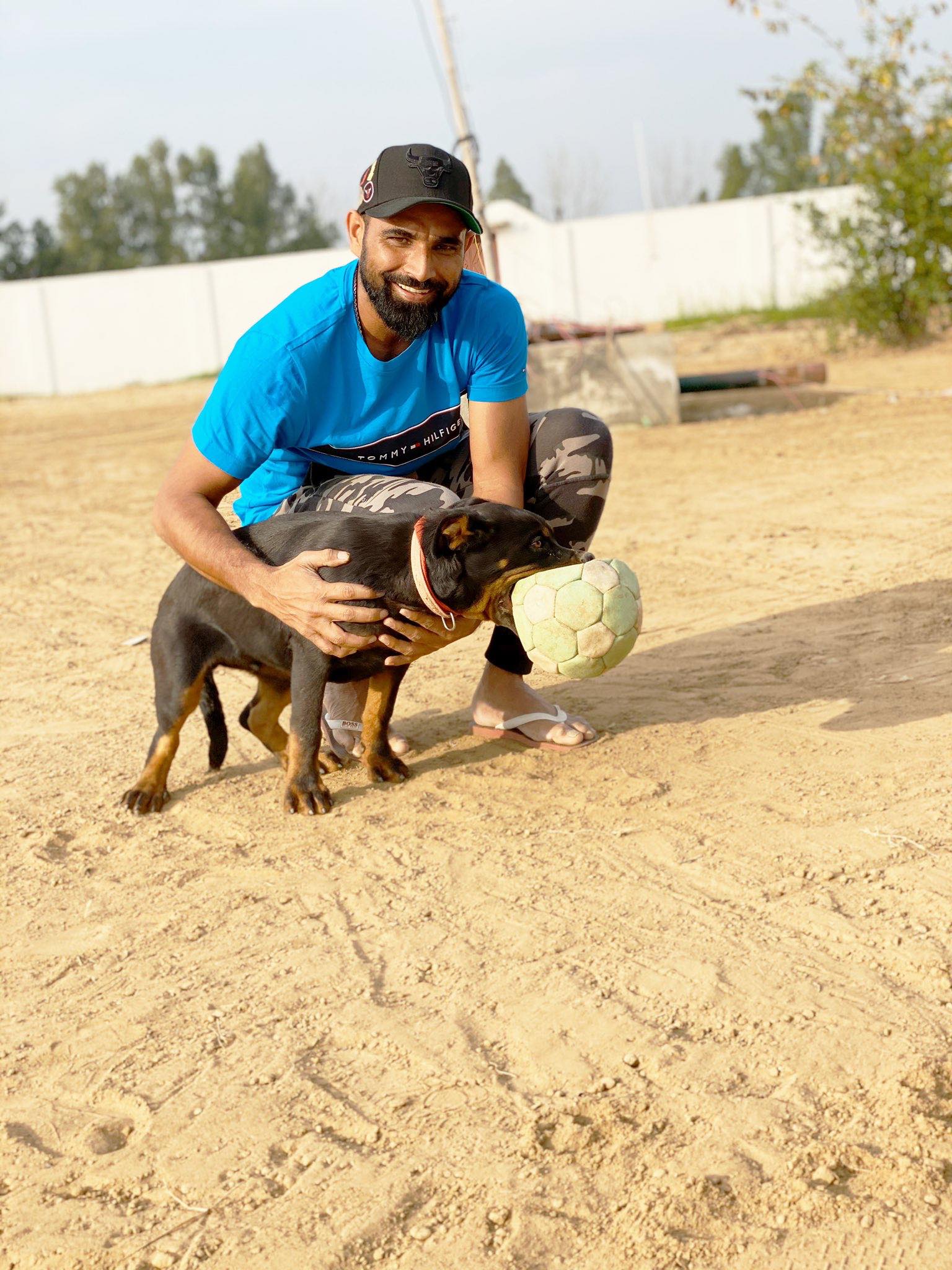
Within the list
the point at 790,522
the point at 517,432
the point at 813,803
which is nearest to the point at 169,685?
the point at 517,432

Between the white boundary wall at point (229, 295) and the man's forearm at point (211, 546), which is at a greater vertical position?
the white boundary wall at point (229, 295)

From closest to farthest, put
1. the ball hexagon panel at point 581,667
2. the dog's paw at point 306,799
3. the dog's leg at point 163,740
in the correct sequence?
the ball hexagon panel at point 581,667 → the dog's paw at point 306,799 → the dog's leg at point 163,740

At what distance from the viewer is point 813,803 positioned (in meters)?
3.49

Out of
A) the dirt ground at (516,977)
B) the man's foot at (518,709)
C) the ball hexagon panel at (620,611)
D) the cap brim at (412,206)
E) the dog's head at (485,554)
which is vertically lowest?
the dirt ground at (516,977)

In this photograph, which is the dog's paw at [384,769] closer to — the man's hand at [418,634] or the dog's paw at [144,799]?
the man's hand at [418,634]

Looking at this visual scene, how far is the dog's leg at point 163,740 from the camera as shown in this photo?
3922mm

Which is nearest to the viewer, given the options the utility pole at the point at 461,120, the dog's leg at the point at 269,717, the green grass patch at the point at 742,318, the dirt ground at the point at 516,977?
the dirt ground at the point at 516,977

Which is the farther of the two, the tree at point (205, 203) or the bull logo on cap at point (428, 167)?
the tree at point (205, 203)

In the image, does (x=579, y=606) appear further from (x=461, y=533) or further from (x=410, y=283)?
(x=410, y=283)

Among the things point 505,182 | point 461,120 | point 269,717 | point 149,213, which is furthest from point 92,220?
point 269,717

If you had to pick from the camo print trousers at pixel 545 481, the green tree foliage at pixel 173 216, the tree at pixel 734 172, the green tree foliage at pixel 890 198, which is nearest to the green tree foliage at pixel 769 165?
the tree at pixel 734 172

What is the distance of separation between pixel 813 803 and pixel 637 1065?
1.35 meters

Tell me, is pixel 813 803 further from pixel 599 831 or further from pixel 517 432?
pixel 517 432

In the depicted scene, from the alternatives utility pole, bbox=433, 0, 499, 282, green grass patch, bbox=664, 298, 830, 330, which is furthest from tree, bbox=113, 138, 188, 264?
utility pole, bbox=433, 0, 499, 282
